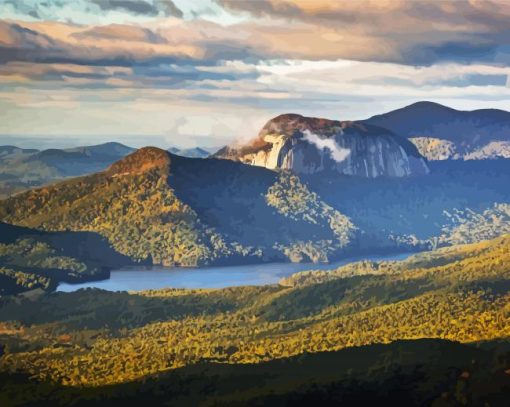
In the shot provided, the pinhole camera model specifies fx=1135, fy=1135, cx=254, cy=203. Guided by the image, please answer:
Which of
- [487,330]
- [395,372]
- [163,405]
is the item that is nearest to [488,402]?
[395,372]

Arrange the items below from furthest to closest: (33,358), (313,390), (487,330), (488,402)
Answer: (33,358)
(487,330)
(313,390)
(488,402)

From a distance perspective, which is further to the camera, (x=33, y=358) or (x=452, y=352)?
(x=33, y=358)

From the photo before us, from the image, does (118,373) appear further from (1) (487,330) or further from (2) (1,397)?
(1) (487,330)

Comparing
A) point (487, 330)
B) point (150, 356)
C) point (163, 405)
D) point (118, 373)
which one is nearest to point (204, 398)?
point (163, 405)

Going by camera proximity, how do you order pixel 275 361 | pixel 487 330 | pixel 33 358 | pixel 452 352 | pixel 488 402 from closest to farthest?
pixel 488 402 < pixel 452 352 < pixel 275 361 < pixel 487 330 < pixel 33 358

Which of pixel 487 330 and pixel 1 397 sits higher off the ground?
pixel 487 330

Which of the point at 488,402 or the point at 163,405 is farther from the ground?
the point at 488,402

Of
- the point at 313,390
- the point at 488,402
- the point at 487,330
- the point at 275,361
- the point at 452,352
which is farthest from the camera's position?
the point at 487,330

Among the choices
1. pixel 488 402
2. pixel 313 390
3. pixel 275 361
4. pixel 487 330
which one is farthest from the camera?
pixel 487 330

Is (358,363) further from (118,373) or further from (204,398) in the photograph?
(118,373)
